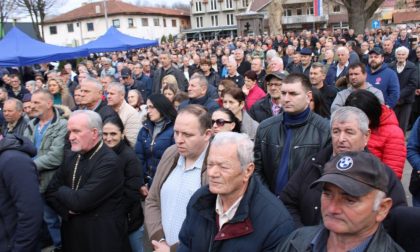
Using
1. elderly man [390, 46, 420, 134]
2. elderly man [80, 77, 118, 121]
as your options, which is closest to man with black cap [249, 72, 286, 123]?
elderly man [80, 77, 118, 121]

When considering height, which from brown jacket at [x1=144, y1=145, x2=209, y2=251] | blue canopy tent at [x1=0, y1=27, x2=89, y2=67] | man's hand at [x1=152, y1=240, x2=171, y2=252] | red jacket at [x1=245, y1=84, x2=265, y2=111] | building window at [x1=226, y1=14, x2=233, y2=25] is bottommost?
man's hand at [x1=152, y1=240, x2=171, y2=252]

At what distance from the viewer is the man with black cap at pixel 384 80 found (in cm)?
671

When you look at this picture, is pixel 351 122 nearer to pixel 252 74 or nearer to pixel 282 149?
pixel 282 149

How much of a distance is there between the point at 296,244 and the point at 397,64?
7.46 metres

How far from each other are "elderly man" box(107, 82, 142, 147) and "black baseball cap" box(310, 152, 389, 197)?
12.5 feet

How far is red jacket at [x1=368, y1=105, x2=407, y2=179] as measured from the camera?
357 cm

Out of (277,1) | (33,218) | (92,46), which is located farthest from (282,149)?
(277,1)

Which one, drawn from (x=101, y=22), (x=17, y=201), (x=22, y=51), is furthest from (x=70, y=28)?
(x=17, y=201)

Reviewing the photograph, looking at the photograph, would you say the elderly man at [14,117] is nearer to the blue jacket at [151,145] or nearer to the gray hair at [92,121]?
the blue jacket at [151,145]

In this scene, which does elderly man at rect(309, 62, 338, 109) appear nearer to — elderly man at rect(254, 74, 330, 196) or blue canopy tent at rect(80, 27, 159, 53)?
elderly man at rect(254, 74, 330, 196)

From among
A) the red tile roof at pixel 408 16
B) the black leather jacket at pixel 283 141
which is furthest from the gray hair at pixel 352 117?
the red tile roof at pixel 408 16

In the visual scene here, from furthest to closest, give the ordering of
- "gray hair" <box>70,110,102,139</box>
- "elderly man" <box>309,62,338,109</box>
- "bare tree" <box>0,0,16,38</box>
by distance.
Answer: "bare tree" <box>0,0,16,38</box> → "elderly man" <box>309,62,338,109</box> → "gray hair" <box>70,110,102,139</box>

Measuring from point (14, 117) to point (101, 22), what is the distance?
6672cm

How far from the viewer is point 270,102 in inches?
214
